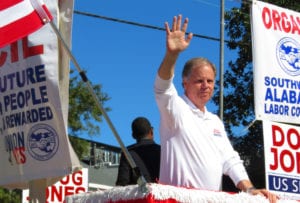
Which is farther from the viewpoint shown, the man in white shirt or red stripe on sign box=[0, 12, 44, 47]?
red stripe on sign box=[0, 12, 44, 47]

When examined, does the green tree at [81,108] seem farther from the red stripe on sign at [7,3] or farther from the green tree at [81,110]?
the red stripe on sign at [7,3]

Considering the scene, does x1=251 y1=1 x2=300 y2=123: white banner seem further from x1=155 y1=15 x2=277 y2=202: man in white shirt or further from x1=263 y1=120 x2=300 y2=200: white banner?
x1=155 y1=15 x2=277 y2=202: man in white shirt

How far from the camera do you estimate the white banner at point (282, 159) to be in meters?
6.07

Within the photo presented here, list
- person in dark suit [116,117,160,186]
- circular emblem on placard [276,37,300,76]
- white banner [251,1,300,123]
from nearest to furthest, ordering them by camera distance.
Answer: person in dark suit [116,117,160,186] < white banner [251,1,300,123] < circular emblem on placard [276,37,300,76]

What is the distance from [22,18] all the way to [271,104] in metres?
2.80

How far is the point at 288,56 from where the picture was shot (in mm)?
6438

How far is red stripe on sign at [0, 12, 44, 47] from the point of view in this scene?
400 cm

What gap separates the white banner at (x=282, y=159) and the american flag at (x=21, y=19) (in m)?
2.68

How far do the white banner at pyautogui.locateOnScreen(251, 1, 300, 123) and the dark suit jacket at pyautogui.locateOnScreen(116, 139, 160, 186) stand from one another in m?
1.29

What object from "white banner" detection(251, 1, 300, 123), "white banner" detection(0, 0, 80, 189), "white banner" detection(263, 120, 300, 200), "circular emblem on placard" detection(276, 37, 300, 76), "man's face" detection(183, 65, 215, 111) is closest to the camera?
"man's face" detection(183, 65, 215, 111)

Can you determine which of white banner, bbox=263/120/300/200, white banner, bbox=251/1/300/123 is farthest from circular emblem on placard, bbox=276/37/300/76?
white banner, bbox=263/120/300/200

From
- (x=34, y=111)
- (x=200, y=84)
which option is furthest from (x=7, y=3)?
(x=200, y=84)

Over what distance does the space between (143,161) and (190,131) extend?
1.44m

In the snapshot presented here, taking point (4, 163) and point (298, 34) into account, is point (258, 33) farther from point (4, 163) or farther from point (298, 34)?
point (4, 163)
